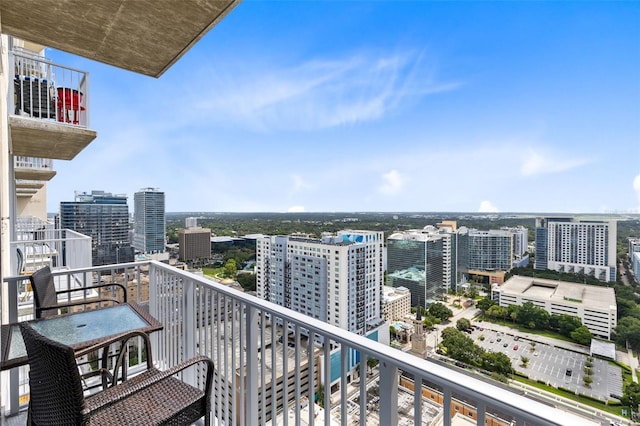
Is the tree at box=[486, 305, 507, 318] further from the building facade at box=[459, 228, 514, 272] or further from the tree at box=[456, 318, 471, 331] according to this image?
the building facade at box=[459, 228, 514, 272]

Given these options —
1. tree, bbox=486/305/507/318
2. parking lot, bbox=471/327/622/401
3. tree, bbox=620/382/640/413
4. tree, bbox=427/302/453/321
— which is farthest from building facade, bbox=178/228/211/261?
tree, bbox=620/382/640/413

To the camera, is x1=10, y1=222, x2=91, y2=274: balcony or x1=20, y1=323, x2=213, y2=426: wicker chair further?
x1=10, y1=222, x2=91, y2=274: balcony

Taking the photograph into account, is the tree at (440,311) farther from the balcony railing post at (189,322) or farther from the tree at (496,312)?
the balcony railing post at (189,322)

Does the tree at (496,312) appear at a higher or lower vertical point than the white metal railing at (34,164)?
lower

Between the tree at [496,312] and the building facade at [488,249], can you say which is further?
the building facade at [488,249]

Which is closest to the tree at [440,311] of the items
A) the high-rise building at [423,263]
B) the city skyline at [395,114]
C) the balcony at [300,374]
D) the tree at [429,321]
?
the tree at [429,321]

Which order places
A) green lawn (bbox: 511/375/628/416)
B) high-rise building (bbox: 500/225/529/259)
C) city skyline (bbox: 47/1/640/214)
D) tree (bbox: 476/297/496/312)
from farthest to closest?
city skyline (bbox: 47/1/640/214)
high-rise building (bbox: 500/225/529/259)
tree (bbox: 476/297/496/312)
green lawn (bbox: 511/375/628/416)

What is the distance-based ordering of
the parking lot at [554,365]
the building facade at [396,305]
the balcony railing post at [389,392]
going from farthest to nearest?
the building facade at [396,305] → the parking lot at [554,365] → the balcony railing post at [389,392]
